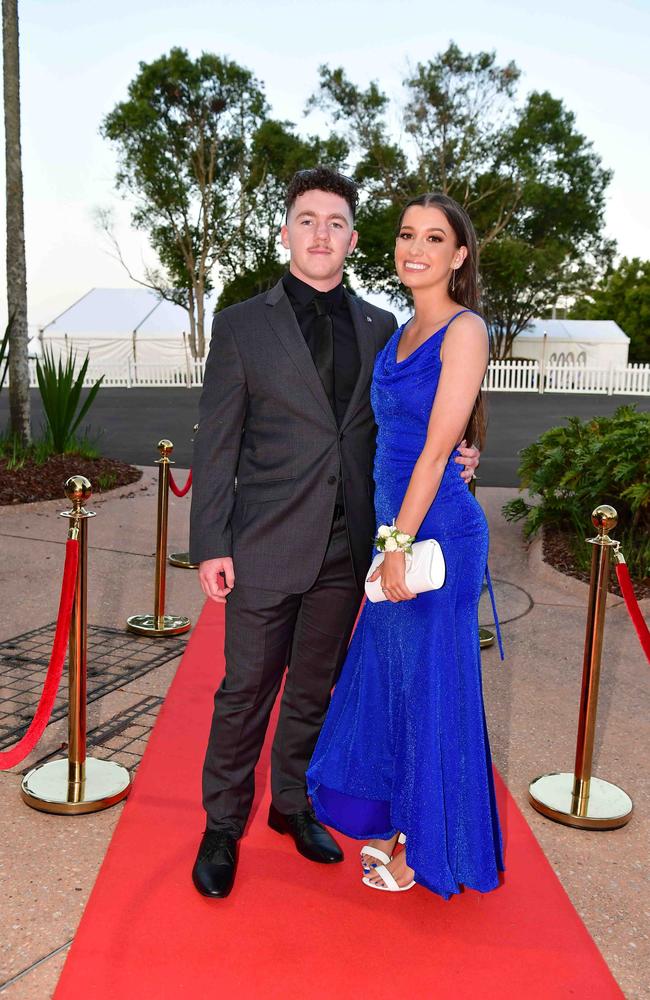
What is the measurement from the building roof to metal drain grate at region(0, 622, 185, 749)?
31.2 m

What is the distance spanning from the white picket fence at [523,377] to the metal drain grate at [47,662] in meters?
25.9

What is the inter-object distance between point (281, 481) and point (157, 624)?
2.85m

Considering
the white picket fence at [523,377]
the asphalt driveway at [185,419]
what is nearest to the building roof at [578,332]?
the white picket fence at [523,377]

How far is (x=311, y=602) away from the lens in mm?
3016

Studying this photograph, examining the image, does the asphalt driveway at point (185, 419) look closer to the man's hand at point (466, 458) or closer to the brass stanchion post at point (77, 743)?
the brass stanchion post at point (77, 743)

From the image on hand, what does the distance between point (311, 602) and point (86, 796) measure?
121 cm

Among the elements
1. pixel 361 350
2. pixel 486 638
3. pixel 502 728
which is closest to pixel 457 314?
pixel 361 350

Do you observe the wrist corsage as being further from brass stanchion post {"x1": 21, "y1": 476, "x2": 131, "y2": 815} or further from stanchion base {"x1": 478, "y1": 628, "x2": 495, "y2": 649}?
stanchion base {"x1": 478, "y1": 628, "x2": 495, "y2": 649}

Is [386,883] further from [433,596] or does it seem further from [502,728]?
[502,728]

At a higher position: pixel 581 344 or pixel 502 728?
pixel 581 344

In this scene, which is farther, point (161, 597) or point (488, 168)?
point (488, 168)

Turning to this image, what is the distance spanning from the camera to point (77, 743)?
3.49m

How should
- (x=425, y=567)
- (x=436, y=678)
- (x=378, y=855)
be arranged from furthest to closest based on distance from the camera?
(x=378, y=855), (x=436, y=678), (x=425, y=567)

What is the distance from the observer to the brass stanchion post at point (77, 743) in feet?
11.2
